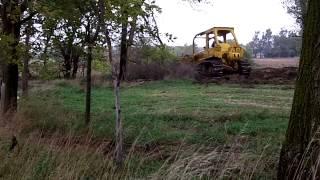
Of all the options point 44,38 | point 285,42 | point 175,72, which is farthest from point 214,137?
point 285,42

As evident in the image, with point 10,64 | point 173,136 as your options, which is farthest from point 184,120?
point 10,64

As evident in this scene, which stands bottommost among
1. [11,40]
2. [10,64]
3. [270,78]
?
[270,78]

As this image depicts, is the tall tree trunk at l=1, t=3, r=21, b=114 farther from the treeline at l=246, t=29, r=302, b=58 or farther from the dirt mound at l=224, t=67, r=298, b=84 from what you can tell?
the treeline at l=246, t=29, r=302, b=58

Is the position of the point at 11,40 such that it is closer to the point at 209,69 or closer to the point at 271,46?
the point at 209,69

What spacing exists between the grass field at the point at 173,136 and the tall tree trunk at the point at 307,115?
48cm

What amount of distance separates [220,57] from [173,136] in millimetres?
21526

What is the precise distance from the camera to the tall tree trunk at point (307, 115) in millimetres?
5266

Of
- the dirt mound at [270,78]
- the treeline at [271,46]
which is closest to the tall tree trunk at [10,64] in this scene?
the dirt mound at [270,78]

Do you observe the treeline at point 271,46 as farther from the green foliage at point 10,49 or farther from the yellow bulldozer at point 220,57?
the green foliage at point 10,49

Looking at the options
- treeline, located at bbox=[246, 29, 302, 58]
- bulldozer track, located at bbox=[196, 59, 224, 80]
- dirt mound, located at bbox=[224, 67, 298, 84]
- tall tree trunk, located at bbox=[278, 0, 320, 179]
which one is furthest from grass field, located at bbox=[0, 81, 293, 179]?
treeline, located at bbox=[246, 29, 302, 58]

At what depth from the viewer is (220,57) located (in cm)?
3141

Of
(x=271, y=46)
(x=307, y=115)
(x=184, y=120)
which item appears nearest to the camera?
(x=307, y=115)

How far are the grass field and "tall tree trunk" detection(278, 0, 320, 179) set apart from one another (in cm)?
48

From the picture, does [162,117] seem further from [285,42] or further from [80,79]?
[285,42]
